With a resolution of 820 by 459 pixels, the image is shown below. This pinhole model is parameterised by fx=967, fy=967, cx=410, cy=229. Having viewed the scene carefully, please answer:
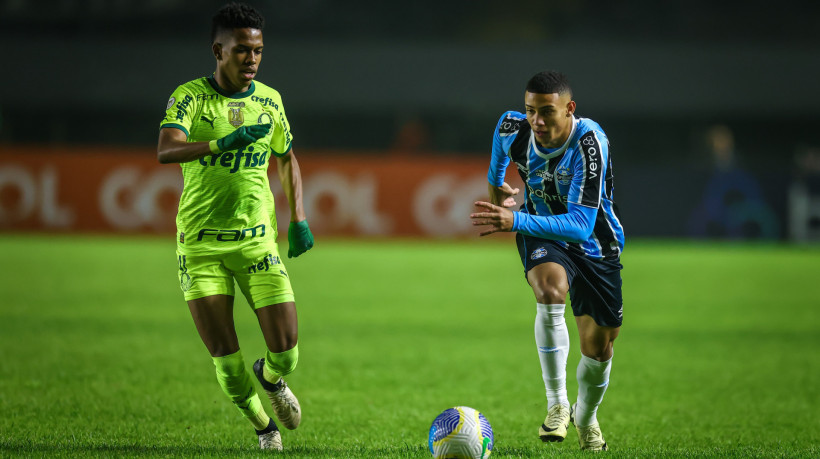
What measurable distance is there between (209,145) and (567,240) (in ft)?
6.63

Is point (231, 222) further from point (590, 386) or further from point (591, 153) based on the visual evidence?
point (590, 386)

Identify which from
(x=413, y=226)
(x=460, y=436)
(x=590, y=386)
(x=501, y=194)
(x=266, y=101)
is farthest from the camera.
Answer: (x=413, y=226)

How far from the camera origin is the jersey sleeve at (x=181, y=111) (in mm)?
5168

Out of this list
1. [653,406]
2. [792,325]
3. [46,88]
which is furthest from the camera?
[46,88]

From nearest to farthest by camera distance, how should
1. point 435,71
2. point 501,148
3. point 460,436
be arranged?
Result: point 460,436 < point 501,148 < point 435,71

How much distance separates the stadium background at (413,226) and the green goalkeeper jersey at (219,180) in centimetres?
121

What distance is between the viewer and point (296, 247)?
595cm

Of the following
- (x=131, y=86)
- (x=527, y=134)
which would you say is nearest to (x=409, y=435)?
(x=527, y=134)

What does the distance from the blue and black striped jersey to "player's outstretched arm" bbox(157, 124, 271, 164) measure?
4.76 feet

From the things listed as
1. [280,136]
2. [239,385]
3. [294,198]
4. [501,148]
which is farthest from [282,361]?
[501,148]

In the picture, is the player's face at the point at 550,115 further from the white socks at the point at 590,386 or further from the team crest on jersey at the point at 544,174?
the white socks at the point at 590,386

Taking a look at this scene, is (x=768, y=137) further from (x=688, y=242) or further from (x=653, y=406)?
(x=653, y=406)

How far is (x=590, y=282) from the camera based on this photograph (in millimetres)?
5652

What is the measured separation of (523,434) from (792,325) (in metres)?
6.86
